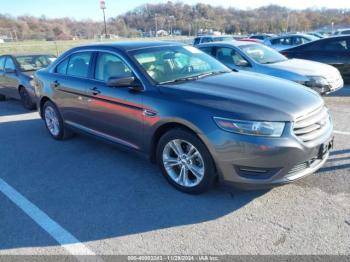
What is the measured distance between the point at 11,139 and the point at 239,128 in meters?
4.68

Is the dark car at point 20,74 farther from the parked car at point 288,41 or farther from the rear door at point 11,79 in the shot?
the parked car at point 288,41

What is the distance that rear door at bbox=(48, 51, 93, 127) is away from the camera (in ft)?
15.9

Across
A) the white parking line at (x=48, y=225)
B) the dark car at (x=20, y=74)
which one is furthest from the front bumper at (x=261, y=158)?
the dark car at (x=20, y=74)

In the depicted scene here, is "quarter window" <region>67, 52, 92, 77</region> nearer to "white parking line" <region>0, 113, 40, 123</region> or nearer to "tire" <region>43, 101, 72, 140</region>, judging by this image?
"tire" <region>43, 101, 72, 140</region>

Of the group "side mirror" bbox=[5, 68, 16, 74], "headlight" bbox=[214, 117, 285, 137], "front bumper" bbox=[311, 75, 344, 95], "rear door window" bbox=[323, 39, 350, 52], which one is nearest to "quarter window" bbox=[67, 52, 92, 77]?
"headlight" bbox=[214, 117, 285, 137]

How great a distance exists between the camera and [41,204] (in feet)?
11.9

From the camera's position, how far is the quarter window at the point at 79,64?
192 inches

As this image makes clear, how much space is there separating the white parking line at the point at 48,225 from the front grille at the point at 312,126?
85.9 inches

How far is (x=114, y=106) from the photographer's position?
4.23 m

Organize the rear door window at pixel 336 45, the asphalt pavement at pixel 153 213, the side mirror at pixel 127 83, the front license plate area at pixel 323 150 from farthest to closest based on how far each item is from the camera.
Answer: the rear door window at pixel 336 45 < the side mirror at pixel 127 83 < the front license plate area at pixel 323 150 < the asphalt pavement at pixel 153 213

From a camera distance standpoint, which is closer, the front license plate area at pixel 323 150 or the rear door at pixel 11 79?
the front license plate area at pixel 323 150

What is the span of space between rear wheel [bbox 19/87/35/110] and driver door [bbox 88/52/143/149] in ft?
14.2

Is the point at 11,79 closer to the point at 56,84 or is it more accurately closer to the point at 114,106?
the point at 56,84

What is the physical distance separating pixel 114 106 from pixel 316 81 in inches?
187
